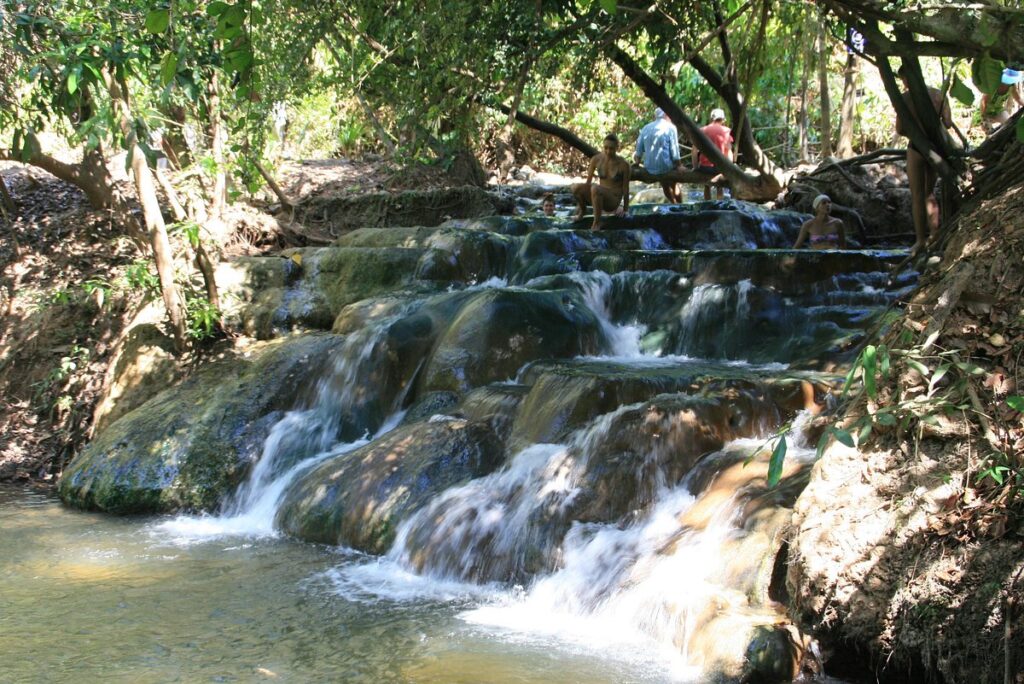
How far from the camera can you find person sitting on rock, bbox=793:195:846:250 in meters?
10.5

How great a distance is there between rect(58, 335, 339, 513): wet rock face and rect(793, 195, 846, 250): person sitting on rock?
5248mm

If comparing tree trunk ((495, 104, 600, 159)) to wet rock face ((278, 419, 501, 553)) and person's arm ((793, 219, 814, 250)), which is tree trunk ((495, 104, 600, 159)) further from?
wet rock face ((278, 419, 501, 553))

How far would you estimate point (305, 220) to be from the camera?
13.8m

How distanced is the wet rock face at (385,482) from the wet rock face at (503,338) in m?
0.86

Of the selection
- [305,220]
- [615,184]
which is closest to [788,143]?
[615,184]

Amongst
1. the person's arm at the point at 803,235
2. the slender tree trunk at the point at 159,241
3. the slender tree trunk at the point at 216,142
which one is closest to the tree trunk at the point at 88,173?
the slender tree trunk at the point at 216,142

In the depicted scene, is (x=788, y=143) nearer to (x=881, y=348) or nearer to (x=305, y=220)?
(x=305, y=220)

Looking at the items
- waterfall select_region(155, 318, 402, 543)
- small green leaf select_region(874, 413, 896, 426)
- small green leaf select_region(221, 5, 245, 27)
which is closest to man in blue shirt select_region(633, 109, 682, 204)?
waterfall select_region(155, 318, 402, 543)

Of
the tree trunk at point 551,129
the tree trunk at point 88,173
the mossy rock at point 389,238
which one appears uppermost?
the tree trunk at point 551,129

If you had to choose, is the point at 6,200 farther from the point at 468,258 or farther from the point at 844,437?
the point at 844,437

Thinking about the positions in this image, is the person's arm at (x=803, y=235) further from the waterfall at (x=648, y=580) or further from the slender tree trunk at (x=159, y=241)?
the slender tree trunk at (x=159, y=241)

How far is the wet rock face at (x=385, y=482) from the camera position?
259 inches

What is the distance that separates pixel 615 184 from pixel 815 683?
8.59 metres

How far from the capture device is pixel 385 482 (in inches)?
269
